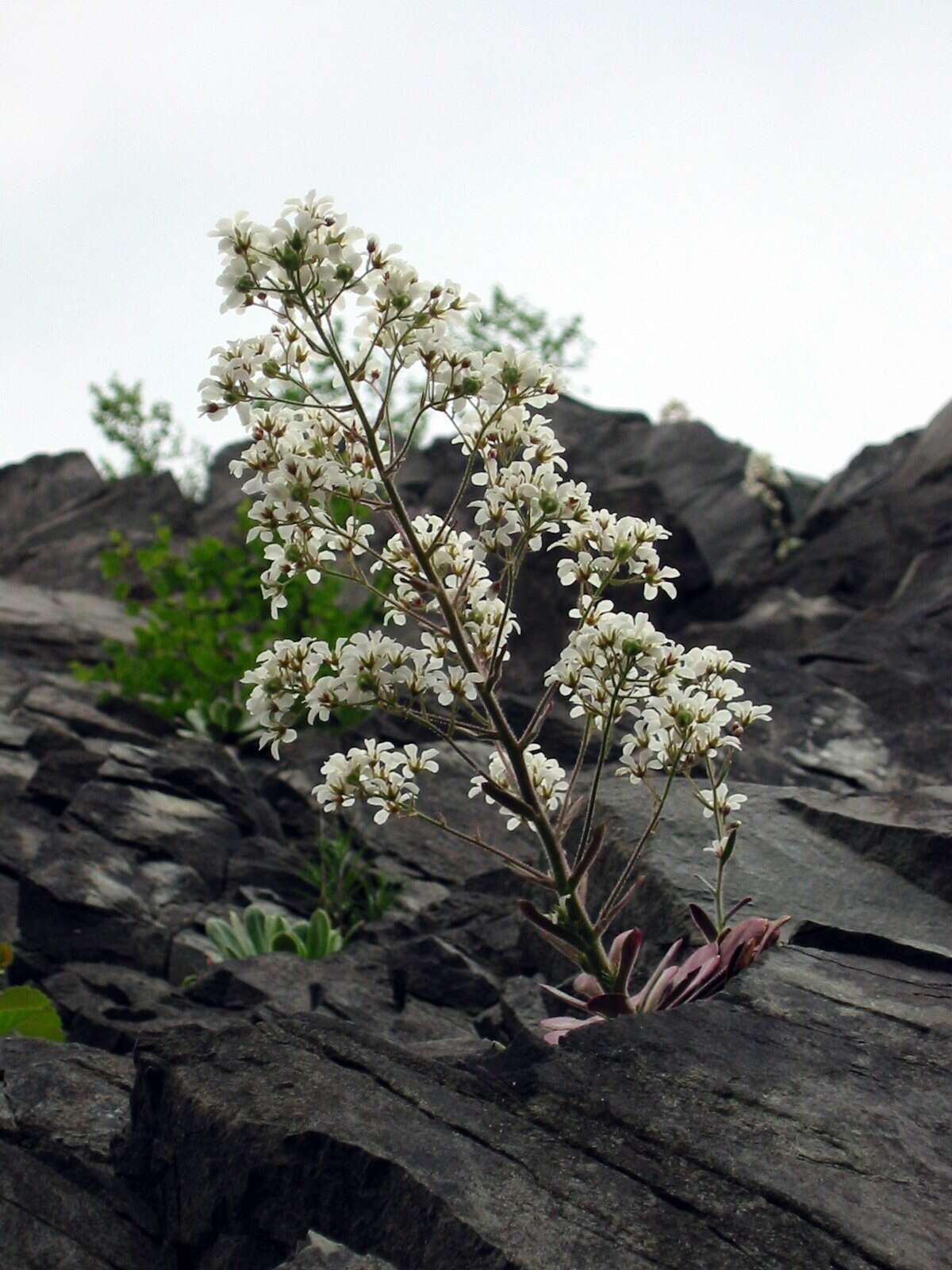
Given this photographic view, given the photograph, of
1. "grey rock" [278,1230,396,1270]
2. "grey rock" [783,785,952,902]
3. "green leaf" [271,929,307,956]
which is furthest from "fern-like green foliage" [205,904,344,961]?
"grey rock" [278,1230,396,1270]

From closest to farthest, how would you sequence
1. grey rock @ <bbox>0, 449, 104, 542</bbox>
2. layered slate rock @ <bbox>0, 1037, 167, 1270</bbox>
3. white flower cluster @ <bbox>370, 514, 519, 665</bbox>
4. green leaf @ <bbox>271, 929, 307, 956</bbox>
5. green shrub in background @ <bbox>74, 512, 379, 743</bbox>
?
1. layered slate rock @ <bbox>0, 1037, 167, 1270</bbox>
2. white flower cluster @ <bbox>370, 514, 519, 665</bbox>
3. green leaf @ <bbox>271, 929, 307, 956</bbox>
4. green shrub in background @ <bbox>74, 512, 379, 743</bbox>
5. grey rock @ <bbox>0, 449, 104, 542</bbox>

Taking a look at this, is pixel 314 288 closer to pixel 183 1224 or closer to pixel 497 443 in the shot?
pixel 497 443

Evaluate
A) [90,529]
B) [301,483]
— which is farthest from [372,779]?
[90,529]

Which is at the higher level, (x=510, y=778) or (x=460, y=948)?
(x=510, y=778)

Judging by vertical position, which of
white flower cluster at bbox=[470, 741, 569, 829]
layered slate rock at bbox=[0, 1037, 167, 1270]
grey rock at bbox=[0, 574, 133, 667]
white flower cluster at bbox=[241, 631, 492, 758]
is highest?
white flower cluster at bbox=[241, 631, 492, 758]

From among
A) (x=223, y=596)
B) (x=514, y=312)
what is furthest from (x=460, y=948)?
(x=514, y=312)

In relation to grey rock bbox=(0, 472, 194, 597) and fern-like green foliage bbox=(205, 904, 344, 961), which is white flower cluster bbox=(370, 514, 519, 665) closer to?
fern-like green foliage bbox=(205, 904, 344, 961)

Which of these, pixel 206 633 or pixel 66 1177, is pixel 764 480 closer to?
pixel 206 633
